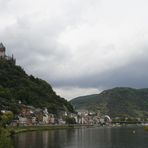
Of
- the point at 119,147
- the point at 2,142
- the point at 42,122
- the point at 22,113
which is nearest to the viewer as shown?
the point at 2,142

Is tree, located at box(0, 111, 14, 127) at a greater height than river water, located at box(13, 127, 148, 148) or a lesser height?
greater

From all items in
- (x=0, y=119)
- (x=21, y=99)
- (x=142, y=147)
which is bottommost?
(x=142, y=147)

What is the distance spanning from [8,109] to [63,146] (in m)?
88.5

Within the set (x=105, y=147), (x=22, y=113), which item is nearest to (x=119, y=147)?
(x=105, y=147)

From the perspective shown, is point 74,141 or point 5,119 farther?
point 5,119

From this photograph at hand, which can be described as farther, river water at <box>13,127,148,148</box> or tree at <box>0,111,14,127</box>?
tree at <box>0,111,14,127</box>

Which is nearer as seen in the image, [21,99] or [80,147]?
[80,147]

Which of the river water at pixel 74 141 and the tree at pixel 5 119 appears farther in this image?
the tree at pixel 5 119

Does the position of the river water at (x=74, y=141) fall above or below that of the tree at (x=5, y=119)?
below

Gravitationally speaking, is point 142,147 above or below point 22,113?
below

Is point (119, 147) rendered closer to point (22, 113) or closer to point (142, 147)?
point (142, 147)

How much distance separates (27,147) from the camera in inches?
2576

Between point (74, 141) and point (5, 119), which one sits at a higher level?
point (5, 119)

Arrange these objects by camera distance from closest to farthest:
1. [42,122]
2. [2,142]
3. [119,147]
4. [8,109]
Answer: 1. [2,142]
2. [119,147]
3. [8,109]
4. [42,122]
